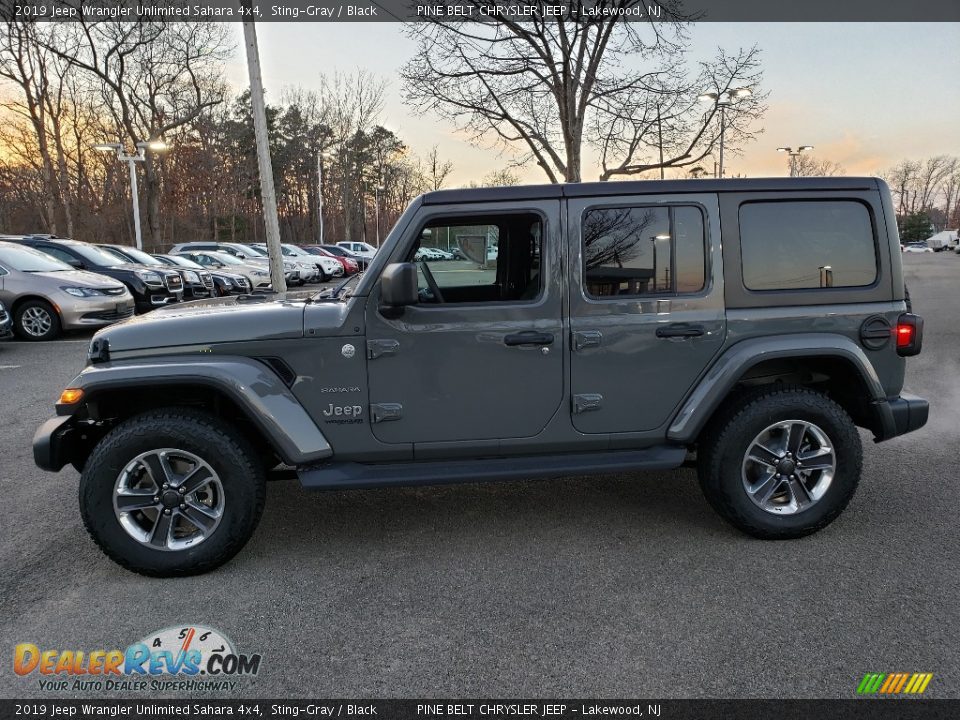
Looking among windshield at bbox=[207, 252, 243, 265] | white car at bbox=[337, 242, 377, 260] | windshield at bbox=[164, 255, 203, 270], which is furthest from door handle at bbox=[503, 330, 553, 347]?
white car at bbox=[337, 242, 377, 260]

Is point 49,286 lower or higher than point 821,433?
higher

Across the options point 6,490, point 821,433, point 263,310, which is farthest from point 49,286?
point 821,433

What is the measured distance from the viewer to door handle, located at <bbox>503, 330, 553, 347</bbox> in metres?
3.39

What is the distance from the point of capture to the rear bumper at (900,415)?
3.64m

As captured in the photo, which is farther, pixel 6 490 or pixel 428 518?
pixel 6 490

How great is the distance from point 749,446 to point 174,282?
13348 mm

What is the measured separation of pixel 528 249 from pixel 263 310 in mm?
1385

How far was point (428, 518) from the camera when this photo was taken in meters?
4.01

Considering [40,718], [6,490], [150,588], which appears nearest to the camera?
[40,718]

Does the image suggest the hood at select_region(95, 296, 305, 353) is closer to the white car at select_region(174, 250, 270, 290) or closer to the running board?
the running board

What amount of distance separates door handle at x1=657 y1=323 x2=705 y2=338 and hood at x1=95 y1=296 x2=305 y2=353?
1.79m

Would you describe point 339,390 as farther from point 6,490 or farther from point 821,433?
point 6,490

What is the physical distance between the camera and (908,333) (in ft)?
11.8

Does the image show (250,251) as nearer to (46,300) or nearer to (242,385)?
(46,300)
